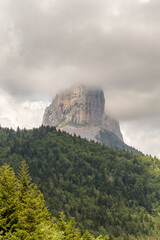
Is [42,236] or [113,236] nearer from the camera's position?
[42,236]

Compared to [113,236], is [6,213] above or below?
above

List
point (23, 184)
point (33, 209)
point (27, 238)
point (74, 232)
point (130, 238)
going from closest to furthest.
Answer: point (27, 238)
point (33, 209)
point (23, 184)
point (74, 232)
point (130, 238)

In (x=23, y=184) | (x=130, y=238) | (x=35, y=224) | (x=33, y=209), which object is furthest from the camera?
(x=130, y=238)

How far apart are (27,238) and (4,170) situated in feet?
41.0

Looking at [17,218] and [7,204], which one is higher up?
[7,204]

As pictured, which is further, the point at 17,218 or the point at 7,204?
the point at 7,204

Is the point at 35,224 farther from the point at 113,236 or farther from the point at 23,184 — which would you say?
the point at 113,236

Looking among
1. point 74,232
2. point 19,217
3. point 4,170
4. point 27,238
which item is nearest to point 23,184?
point 4,170

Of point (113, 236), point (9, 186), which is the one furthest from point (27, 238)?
point (113, 236)

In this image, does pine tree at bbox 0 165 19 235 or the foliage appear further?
pine tree at bbox 0 165 19 235

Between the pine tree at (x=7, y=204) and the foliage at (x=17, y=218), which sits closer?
the foliage at (x=17, y=218)

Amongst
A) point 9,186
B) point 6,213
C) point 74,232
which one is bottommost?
point 74,232

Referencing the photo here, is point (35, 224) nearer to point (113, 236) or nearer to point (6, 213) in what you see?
point (6, 213)

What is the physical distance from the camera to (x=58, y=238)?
41656mm
